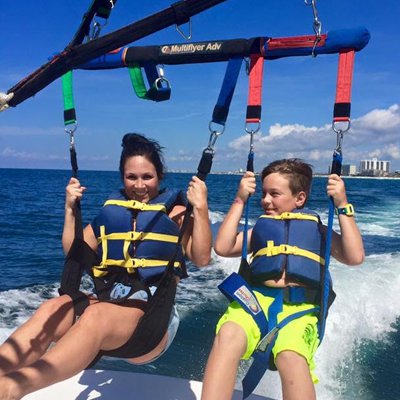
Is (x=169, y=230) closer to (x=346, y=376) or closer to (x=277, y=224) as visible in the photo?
(x=277, y=224)

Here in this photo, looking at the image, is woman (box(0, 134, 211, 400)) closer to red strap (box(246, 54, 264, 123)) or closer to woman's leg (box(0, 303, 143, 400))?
woman's leg (box(0, 303, 143, 400))

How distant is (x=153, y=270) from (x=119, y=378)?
883 millimetres

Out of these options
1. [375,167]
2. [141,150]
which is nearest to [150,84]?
[141,150]

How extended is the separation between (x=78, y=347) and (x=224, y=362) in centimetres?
66

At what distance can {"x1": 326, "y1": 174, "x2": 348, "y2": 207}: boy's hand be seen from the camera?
240 centimetres

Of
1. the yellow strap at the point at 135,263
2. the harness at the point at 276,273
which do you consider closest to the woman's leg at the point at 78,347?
the yellow strap at the point at 135,263

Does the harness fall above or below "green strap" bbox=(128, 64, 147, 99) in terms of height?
below

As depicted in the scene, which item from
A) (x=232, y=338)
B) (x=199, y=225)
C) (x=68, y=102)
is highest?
(x=68, y=102)

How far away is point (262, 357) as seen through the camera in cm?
237

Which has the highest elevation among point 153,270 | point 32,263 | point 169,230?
point 169,230

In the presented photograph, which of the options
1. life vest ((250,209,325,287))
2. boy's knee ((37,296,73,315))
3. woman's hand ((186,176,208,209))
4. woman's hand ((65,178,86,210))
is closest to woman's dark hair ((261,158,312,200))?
life vest ((250,209,325,287))

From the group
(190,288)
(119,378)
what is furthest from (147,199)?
(190,288)

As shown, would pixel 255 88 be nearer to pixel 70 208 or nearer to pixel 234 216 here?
pixel 234 216

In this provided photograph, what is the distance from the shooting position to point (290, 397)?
215 cm
